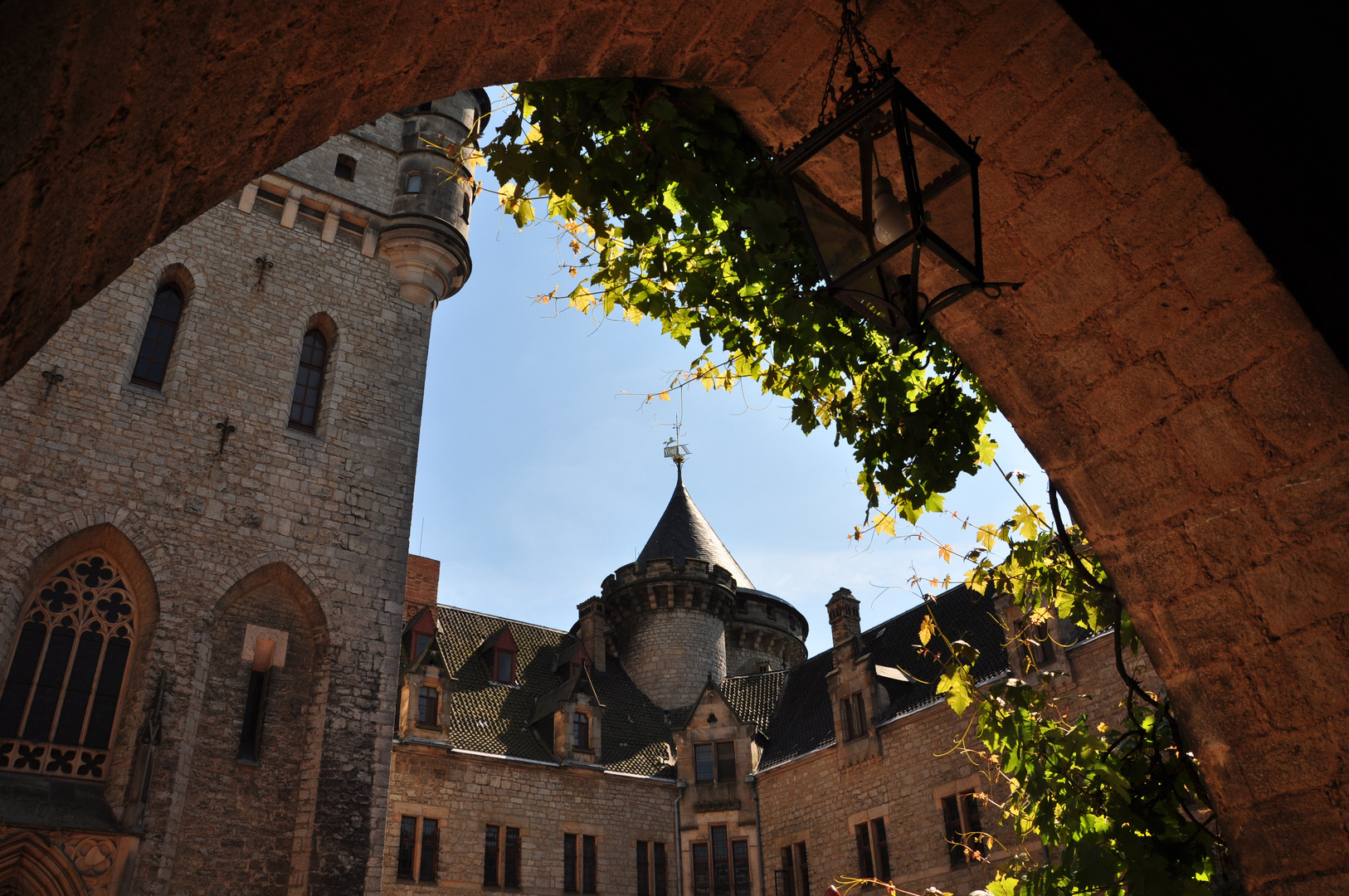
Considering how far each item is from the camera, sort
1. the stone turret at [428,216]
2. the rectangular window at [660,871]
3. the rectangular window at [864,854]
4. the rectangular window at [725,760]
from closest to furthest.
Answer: the stone turret at [428,216]
the rectangular window at [864,854]
the rectangular window at [660,871]
the rectangular window at [725,760]

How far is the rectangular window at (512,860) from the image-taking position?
18.9m

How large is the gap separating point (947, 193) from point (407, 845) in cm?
1847

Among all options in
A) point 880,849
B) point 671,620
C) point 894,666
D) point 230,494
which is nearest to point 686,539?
point 671,620

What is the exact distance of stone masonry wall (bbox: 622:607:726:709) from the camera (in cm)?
2541

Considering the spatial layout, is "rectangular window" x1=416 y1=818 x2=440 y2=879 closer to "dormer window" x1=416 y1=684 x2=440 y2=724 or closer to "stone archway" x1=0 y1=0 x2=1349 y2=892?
"dormer window" x1=416 y1=684 x2=440 y2=724

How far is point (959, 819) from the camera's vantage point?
54.2ft

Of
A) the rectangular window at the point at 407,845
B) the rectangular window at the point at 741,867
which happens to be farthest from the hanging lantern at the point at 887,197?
the rectangular window at the point at 741,867

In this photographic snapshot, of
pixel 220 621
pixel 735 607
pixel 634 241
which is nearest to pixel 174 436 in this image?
pixel 220 621

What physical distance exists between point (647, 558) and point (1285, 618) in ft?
83.5

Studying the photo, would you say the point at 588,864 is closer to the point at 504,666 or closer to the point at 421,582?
the point at 504,666

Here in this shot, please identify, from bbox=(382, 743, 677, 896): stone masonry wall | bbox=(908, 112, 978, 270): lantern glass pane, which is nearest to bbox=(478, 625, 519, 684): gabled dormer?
bbox=(382, 743, 677, 896): stone masonry wall

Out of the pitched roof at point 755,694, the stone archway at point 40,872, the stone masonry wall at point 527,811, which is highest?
the pitched roof at point 755,694

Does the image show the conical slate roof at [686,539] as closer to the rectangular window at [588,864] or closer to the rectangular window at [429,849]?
the rectangular window at [588,864]

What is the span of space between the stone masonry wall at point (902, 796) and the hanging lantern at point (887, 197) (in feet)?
44.7
